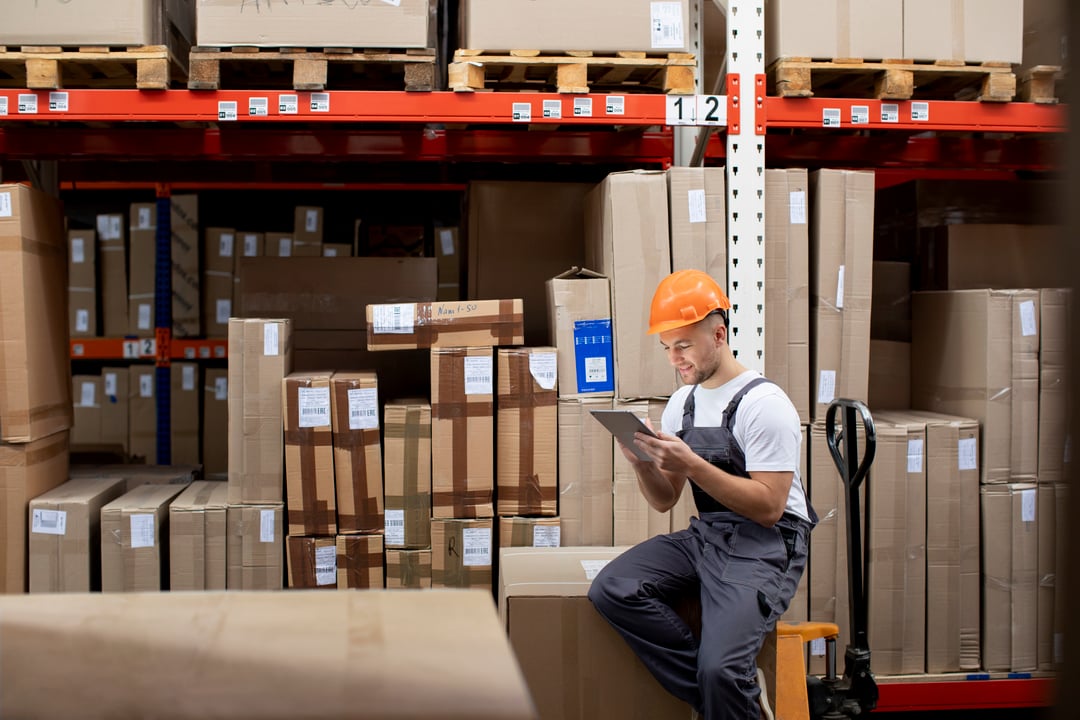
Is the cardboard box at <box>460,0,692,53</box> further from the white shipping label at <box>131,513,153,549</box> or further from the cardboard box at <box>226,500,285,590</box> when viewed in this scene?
the white shipping label at <box>131,513,153,549</box>

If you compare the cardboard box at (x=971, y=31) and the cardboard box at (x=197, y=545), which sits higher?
the cardboard box at (x=971, y=31)

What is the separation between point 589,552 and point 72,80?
3464mm

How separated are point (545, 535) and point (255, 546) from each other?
1.33 metres

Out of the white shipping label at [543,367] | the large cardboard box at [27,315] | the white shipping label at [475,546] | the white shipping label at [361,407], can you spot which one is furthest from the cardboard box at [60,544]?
the white shipping label at [543,367]

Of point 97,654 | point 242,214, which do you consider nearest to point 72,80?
point 242,214

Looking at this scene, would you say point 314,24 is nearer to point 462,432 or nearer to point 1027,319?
point 462,432

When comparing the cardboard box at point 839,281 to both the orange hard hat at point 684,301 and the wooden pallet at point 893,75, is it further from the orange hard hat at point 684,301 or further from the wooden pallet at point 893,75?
the orange hard hat at point 684,301

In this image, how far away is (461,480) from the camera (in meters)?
3.99

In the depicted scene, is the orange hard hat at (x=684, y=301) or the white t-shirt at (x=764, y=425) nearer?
the white t-shirt at (x=764, y=425)

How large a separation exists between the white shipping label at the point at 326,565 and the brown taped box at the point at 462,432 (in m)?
0.50

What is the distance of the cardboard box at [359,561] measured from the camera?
3.98 meters

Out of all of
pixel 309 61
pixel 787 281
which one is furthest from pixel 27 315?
pixel 787 281

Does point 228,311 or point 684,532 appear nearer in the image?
point 684,532

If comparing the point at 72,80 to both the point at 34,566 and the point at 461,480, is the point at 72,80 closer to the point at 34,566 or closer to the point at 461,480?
the point at 34,566
